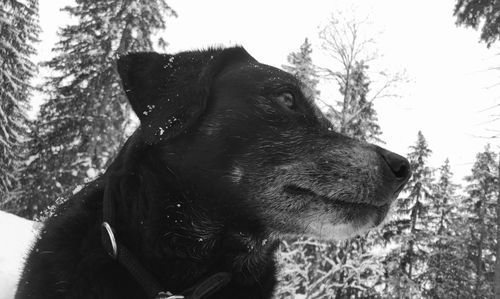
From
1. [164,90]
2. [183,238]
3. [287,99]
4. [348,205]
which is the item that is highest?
[287,99]

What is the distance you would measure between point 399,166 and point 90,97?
1920 centimetres

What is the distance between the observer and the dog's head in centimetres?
255

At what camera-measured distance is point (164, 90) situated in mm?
2590

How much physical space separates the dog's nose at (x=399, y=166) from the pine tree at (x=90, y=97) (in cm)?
1737

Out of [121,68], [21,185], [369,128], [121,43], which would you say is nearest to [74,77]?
[121,43]

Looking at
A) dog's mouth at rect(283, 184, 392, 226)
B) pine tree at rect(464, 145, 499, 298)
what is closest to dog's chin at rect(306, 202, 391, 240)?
dog's mouth at rect(283, 184, 392, 226)

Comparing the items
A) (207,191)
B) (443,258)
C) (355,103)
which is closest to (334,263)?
(355,103)

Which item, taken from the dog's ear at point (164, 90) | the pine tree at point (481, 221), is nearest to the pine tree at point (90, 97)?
the dog's ear at point (164, 90)

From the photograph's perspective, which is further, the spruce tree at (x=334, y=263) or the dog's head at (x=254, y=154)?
the spruce tree at (x=334, y=263)

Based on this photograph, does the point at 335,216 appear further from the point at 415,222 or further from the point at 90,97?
the point at 415,222

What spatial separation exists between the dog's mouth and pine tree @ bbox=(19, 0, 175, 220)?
56.4 ft

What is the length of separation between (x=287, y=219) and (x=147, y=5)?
732 inches

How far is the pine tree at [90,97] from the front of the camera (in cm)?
1892

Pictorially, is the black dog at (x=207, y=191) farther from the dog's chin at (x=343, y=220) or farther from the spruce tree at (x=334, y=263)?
the spruce tree at (x=334, y=263)
